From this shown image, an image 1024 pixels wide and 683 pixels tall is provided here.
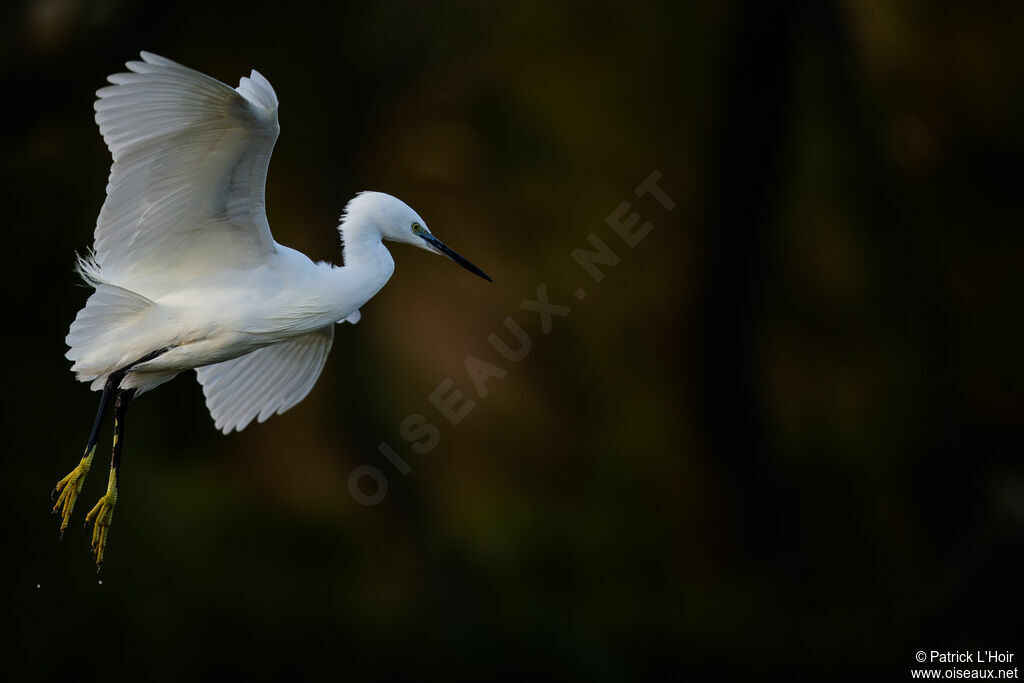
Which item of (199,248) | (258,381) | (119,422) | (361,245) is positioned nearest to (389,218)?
(361,245)

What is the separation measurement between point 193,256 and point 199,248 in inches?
1.0

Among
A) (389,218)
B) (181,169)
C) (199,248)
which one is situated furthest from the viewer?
(389,218)

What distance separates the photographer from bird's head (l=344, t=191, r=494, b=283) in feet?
7.43

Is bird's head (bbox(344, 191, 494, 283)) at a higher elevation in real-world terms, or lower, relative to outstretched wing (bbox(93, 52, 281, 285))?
lower

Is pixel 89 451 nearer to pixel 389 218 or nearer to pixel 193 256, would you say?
pixel 193 256

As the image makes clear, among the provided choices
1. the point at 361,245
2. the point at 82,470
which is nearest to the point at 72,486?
Answer: the point at 82,470

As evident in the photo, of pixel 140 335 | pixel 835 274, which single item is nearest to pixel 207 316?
pixel 140 335

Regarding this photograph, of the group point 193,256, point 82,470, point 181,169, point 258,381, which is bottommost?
point 258,381

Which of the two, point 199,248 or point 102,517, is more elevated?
point 199,248

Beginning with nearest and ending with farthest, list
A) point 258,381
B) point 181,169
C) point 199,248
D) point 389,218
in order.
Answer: point 181,169, point 199,248, point 389,218, point 258,381

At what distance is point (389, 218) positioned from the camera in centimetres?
229

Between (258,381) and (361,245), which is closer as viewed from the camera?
(361,245)

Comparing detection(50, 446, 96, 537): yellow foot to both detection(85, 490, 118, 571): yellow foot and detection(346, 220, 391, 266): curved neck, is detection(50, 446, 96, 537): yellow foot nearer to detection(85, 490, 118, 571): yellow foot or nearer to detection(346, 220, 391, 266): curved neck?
detection(85, 490, 118, 571): yellow foot

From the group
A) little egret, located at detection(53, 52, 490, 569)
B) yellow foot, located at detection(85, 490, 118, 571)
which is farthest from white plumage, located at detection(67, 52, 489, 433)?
→ yellow foot, located at detection(85, 490, 118, 571)
